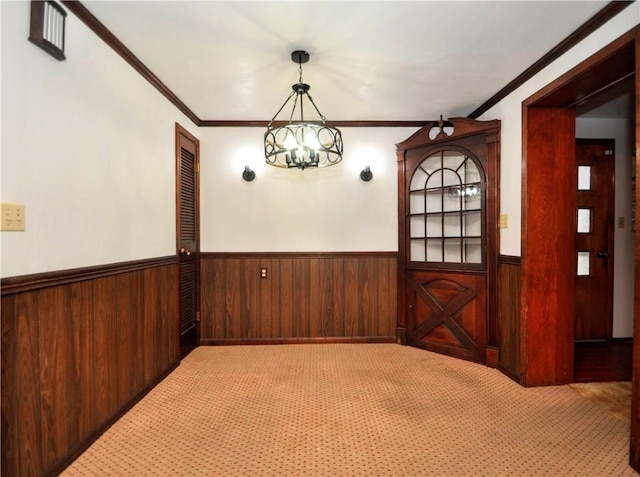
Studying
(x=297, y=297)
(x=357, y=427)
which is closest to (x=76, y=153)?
(x=357, y=427)

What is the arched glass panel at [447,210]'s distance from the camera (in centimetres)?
319

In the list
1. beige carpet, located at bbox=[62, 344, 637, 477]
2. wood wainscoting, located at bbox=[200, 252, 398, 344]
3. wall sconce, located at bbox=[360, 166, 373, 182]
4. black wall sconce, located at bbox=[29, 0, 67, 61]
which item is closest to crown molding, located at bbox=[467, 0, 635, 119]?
wall sconce, located at bbox=[360, 166, 373, 182]

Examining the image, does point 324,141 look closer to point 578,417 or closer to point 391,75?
point 391,75

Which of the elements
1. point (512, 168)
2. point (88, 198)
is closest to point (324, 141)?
point (512, 168)

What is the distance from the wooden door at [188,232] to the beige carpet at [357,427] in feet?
1.78

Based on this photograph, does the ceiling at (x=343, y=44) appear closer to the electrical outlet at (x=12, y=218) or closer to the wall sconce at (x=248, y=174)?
the wall sconce at (x=248, y=174)

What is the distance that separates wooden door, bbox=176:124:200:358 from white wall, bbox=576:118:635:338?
13.8 feet

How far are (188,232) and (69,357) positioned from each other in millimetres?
1754

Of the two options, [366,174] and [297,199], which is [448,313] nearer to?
[366,174]

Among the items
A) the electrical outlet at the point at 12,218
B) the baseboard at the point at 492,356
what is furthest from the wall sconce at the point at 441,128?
the electrical outlet at the point at 12,218

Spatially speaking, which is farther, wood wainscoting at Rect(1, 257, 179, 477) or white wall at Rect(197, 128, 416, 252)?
white wall at Rect(197, 128, 416, 252)

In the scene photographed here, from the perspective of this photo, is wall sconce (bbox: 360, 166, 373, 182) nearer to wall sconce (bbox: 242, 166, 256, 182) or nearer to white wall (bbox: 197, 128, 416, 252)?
white wall (bbox: 197, 128, 416, 252)

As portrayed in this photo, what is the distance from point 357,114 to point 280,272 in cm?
187

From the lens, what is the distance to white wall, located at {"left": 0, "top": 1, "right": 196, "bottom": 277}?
1.43 meters
